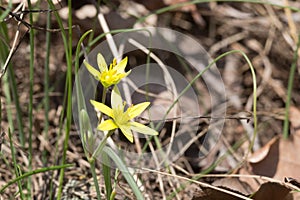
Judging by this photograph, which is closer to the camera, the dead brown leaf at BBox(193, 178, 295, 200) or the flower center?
the flower center

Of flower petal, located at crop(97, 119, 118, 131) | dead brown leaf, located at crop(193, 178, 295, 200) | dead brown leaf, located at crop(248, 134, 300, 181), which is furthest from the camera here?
dead brown leaf, located at crop(248, 134, 300, 181)

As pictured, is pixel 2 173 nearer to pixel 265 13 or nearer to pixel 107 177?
pixel 107 177

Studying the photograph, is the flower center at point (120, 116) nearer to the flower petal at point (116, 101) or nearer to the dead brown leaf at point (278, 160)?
the flower petal at point (116, 101)

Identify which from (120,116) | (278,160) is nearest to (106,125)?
(120,116)

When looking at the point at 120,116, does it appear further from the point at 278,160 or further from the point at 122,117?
the point at 278,160

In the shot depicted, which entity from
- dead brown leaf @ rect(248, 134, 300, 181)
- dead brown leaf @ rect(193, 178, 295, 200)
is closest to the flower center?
dead brown leaf @ rect(193, 178, 295, 200)

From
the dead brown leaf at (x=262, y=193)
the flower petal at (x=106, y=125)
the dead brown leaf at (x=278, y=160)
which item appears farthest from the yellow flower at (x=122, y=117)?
the dead brown leaf at (x=278, y=160)

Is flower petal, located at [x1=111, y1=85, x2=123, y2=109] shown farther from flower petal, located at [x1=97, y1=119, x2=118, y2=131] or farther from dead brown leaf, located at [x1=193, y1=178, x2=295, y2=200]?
dead brown leaf, located at [x1=193, y1=178, x2=295, y2=200]

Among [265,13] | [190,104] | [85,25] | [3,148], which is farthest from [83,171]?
[265,13]

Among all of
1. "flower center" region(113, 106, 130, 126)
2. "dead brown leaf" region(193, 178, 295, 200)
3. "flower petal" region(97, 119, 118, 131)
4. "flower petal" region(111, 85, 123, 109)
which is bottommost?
"dead brown leaf" region(193, 178, 295, 200)

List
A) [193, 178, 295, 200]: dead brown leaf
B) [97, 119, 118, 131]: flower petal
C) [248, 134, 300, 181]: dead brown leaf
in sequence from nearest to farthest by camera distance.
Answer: [97, 119, 118, 131]: flower petal → [193, 178, 295, 200]: dead brown leaf → [248, 134, 300, 181]: dead brown leaf

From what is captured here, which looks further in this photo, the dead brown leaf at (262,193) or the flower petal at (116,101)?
the dead brown leaf at (262,193)
